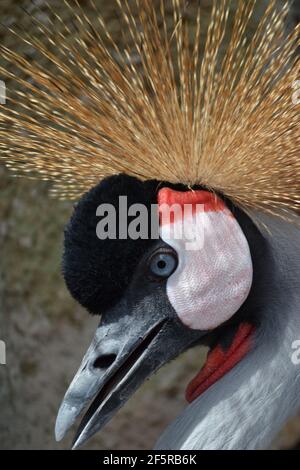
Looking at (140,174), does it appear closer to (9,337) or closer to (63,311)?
(63,311)

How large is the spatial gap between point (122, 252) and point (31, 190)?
1091mm

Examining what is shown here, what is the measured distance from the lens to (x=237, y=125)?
43.1 inches

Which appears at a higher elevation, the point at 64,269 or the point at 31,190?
the point at 31,190

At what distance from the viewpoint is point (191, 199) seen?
106 cm

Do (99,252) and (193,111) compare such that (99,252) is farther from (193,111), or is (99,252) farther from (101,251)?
(193,111)

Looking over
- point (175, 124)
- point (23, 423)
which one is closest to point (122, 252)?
point (175, 124)

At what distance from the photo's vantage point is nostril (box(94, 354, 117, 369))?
3.37 ft

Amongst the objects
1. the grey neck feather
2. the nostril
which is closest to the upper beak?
the nostril

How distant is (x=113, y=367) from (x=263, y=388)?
24 centimetres
